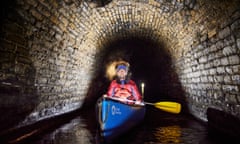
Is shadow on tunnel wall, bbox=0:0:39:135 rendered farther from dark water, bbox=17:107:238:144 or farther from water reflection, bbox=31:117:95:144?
water reflection, bbox=31:117:95:144

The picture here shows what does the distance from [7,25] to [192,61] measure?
468 centimetres

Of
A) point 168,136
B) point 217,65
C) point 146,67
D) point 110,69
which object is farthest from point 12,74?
point 146,67

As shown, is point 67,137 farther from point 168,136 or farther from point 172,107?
point 172,107

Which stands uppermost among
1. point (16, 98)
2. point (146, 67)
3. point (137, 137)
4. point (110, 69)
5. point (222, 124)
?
point (146, 67)

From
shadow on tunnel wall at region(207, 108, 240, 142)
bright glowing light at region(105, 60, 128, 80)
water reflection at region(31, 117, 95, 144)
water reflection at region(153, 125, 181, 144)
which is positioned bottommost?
water reflection at region(153, 125, 181, 144)

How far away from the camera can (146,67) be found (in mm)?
11641

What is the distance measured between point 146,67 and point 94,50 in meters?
4.92

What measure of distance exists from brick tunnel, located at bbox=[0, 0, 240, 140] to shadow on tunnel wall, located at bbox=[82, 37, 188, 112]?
0.44m

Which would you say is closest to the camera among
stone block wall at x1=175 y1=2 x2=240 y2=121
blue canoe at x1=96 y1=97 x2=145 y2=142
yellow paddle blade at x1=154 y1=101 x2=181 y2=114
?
stone block wall at x1=175 y1=2 x2=240 y2=121

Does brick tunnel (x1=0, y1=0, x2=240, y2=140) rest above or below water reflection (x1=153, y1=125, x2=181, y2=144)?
above

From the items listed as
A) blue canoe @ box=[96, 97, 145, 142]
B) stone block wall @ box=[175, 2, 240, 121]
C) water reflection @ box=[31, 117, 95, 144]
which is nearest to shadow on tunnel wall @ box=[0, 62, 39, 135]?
water reflection @ box=[31, 117, 95, 144]

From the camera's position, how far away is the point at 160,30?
695 cm

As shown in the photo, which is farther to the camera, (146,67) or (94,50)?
(146,67)

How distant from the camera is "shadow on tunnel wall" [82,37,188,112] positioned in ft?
27.8
